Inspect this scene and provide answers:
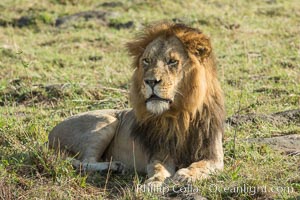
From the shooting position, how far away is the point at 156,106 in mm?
5098

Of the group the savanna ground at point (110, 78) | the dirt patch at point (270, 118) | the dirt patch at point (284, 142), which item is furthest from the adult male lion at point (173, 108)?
the dirt patch at point (270, 118)

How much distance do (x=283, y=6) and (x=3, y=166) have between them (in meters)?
9.63

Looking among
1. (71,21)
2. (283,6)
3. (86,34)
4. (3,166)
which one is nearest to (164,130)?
(3,166)

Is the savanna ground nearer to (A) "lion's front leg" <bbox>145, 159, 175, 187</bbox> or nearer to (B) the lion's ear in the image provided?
(A) "lion's front leg" <bbox>145, 159, 175, 187</bbox>

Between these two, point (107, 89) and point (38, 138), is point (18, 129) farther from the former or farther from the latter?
point (107, 89)

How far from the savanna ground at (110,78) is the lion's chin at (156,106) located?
1.70 ft

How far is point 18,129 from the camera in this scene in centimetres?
643

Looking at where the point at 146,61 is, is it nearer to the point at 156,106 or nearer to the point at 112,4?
the point at 156,106

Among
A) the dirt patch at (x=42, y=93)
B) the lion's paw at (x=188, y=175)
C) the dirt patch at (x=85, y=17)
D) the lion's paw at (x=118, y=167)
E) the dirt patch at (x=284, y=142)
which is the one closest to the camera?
the lion's paw at (x=188, y=175)

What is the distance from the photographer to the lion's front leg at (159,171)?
5.08 m

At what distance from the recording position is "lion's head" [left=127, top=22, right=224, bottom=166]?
5199 mm

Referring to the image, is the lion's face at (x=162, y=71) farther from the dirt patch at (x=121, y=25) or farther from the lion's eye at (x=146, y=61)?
the dirt patch at (x=121, y=25)

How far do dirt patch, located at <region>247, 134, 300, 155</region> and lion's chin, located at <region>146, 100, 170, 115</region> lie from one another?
48.3 inches

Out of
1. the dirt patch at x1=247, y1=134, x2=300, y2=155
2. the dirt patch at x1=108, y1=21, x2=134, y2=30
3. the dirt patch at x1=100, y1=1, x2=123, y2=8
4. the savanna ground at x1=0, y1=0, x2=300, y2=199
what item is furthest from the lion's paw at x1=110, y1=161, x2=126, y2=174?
the dirt patch at x1=100, y1=1, x2=123, y2=8
